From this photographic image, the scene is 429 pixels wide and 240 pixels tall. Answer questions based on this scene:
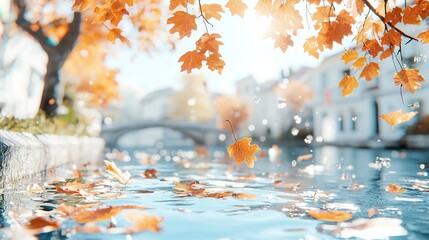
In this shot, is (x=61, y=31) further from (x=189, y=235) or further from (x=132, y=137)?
(x=132, y=137)

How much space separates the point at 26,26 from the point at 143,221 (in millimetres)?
8990

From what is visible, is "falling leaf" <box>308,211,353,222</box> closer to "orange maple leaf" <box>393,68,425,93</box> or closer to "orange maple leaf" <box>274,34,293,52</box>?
"orange maple leaf" <box>393,68,425,93</box>

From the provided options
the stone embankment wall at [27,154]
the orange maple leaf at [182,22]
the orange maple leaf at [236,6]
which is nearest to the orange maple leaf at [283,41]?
the orange maple leaf at [236,6]

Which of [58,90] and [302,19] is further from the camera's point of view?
[58,90]

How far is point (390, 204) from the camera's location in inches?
131

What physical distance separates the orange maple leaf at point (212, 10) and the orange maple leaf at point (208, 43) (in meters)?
0.14

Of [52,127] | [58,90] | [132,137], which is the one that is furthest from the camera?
[132,137]

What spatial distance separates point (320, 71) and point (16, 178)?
2800 centimetres

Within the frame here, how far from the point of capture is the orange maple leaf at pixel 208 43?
302cm

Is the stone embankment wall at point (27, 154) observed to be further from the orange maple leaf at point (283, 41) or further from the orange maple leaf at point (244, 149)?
the orange maple leaf at point (283, 41)

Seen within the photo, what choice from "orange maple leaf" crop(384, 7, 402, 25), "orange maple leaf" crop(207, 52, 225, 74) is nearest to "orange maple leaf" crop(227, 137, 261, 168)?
"orange maple leaf" crop(207, 52, 225, 74)

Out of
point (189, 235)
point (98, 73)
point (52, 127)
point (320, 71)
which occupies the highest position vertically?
point (320, 71)

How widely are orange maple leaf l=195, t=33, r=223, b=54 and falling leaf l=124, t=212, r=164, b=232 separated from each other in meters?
1.22

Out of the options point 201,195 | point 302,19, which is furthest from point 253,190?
point 302,19
